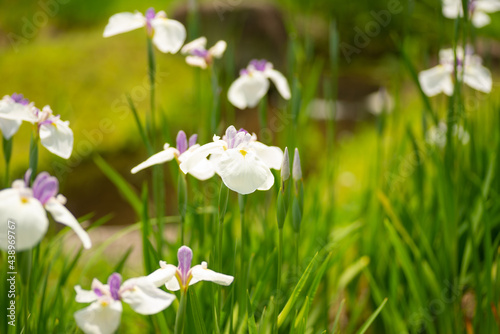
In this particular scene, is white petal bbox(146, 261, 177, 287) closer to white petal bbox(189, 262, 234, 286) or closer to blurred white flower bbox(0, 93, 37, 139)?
white petal bbox(189, 262, 234, 286)

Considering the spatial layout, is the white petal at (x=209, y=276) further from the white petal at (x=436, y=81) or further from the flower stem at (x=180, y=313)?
the white petal at (x=436, y=81)

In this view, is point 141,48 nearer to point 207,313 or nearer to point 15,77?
point 15,77

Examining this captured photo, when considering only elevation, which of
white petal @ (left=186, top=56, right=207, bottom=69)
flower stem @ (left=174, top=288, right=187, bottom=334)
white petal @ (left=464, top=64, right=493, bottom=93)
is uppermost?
white petal @ (left=186, top=56, right=207, bottom=69)

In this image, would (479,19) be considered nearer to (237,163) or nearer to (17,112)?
(237,163)
